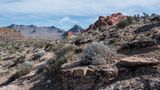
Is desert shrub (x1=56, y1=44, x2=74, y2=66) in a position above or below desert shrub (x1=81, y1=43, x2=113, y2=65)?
below

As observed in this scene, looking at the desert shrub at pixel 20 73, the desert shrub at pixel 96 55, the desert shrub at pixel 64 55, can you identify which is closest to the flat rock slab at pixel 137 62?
the desert shrub at pixel 96 55

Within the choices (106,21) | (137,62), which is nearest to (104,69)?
(137,62)

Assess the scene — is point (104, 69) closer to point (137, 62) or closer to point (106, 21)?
point (137, 62)

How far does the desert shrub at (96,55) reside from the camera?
1633 centimetres

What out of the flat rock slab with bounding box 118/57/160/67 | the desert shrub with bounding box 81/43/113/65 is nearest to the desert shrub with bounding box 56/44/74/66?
the desert shrub with bounding box 81/43/113/65

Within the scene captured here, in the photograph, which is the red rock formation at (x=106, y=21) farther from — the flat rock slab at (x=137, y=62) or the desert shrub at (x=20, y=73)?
the flat rock slab at (x=137, y=62)

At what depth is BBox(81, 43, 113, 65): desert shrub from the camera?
16.3 meters

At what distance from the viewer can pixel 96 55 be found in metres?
16.6

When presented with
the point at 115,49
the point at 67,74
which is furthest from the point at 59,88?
the point at 115,49

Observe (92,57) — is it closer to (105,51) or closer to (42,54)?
(105,51)

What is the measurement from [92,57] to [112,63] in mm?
1055

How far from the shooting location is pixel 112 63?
52.0 ft

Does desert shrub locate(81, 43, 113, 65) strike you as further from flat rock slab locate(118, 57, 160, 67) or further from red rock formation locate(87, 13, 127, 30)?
red rock formation locate(87, 13, 127, 30)

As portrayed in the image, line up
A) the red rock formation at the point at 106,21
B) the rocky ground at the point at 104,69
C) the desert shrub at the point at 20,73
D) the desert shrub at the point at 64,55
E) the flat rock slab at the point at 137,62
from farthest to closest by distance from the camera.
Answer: the red rock formation at the point at 106,21 < the desert shrub at the point at 20,73 < the desert shrub at the point at 64,55 < the flat rock slab at the point at 137,62 < the rocky ground at the point at 104,69
